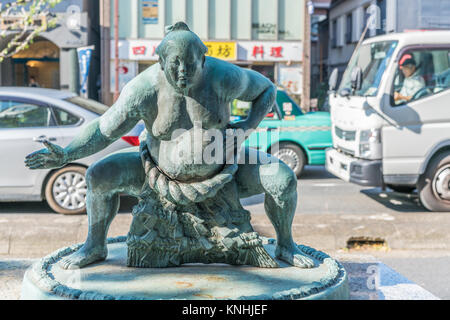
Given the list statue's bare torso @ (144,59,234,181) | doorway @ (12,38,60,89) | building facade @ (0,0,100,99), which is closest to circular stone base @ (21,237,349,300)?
statue's bare torso @ (144,59,234,181)

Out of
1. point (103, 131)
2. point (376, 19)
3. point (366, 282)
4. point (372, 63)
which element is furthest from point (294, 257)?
point (376, 19)

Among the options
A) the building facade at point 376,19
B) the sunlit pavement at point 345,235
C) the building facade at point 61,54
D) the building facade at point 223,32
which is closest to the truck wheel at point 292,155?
the building facade at point 376,19

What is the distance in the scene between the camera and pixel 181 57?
9.31 feet

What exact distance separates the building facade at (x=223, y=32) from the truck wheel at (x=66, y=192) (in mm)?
13155

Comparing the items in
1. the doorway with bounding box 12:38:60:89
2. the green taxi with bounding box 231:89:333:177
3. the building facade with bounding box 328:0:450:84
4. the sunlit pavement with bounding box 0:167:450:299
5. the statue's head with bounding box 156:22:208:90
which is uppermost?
the building facade with bounding box 328:0:450:84

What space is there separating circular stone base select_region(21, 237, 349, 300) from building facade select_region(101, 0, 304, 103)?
668 inches

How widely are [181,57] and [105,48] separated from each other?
17899 millimetres

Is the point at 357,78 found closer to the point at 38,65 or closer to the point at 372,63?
the point at 372,63

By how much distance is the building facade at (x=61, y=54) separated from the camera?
1909 centimetres

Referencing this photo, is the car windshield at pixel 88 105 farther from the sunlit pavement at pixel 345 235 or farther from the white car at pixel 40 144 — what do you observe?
the sunlit pavement at pixel 345 235

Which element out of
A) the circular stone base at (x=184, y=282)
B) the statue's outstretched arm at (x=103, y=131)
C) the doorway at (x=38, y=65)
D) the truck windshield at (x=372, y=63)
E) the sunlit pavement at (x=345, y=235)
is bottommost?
the sunlit pavement at (x=345, y=235)

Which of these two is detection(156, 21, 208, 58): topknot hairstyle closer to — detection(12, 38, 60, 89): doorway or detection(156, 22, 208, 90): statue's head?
detection(156, 22, 208, 90): statue's head

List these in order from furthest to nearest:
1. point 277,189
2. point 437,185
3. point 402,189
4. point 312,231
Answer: point 402,189
point 437,185
point 312,231
point 277,189

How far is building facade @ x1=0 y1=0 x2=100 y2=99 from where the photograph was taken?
752 inches
